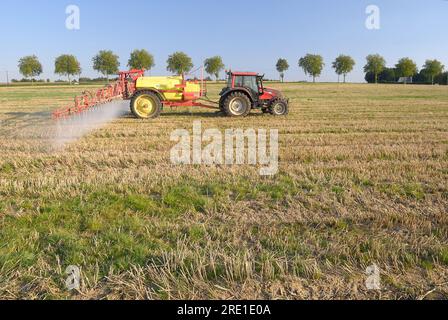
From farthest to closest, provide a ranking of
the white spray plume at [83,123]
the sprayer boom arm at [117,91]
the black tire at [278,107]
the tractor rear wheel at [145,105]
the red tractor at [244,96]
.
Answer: the black tire at [278,107], the red tractor at [244,96], the tractor rear wheel at [145,105], the sprayer boom arm at [117,91], the white spray plume at [83,123]

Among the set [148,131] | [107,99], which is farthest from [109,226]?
[107,99]

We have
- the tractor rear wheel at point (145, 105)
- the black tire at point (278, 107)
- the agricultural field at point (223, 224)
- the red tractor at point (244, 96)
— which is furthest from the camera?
the black tire at point (278, 107)

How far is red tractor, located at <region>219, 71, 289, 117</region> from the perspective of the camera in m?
13.5

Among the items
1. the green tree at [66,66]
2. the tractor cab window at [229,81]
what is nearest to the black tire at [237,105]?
the tractor cab window at [229,81]

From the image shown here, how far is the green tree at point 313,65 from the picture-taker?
8425 cm

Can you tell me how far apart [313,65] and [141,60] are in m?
42.7

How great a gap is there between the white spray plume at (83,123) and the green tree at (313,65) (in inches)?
2978

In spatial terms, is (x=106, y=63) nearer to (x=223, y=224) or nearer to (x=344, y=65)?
(x=344, y=65)

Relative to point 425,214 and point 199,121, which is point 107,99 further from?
point 425,214

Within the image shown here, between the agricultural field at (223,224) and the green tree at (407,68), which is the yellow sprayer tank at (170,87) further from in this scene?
the green tree at (407,68)

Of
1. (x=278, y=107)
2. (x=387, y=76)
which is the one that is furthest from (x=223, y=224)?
(x=387, y=76)

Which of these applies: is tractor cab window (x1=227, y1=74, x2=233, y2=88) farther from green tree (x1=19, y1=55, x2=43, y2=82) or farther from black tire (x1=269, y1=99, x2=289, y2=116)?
green tree (x1=19, y1=55, x2=43, y2=82)

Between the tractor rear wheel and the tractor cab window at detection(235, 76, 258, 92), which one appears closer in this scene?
the tractor rear wheel

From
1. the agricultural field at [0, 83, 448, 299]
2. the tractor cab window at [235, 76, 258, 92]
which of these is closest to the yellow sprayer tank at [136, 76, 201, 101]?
the tractor cab window at [235, 76, 258, 92]
